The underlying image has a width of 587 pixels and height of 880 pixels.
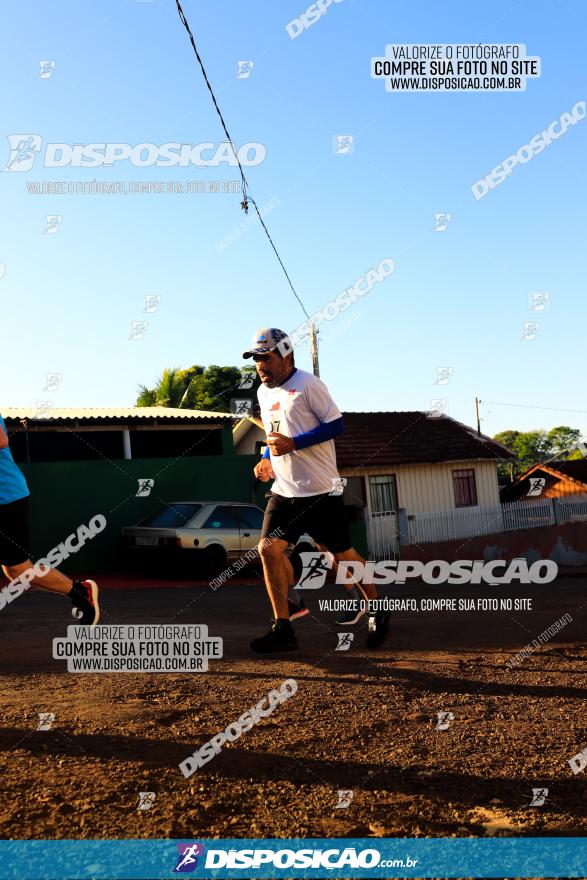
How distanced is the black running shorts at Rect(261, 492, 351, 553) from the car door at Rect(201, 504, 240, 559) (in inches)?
376

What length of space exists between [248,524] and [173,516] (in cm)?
137

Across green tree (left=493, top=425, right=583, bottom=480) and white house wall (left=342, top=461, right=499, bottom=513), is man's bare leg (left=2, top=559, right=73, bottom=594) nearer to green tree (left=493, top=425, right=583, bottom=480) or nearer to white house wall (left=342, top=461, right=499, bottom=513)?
white house wall (left=342, top=461, right=499, bottom=513)

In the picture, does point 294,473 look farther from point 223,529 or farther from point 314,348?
point 314,348

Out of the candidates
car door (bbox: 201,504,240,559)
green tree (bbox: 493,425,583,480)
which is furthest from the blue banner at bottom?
green tree (bbox: 493,425,583,480)

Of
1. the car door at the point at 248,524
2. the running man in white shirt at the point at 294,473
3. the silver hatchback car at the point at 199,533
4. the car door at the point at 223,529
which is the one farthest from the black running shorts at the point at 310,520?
the car door at the point at 248,524

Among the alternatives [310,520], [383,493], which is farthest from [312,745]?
[383,493]

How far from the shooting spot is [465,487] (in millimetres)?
30344

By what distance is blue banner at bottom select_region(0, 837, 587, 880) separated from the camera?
2305 millimetres

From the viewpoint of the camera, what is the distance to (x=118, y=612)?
330 inches

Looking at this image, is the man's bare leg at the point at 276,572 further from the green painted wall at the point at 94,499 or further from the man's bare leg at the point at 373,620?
the green painted wall at the point at 94,499

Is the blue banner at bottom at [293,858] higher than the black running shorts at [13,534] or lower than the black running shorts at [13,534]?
lower

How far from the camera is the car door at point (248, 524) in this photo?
15336 mm

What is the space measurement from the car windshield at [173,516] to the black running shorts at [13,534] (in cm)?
983

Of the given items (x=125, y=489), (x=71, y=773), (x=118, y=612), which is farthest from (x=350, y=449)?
(x=71, y=773)
